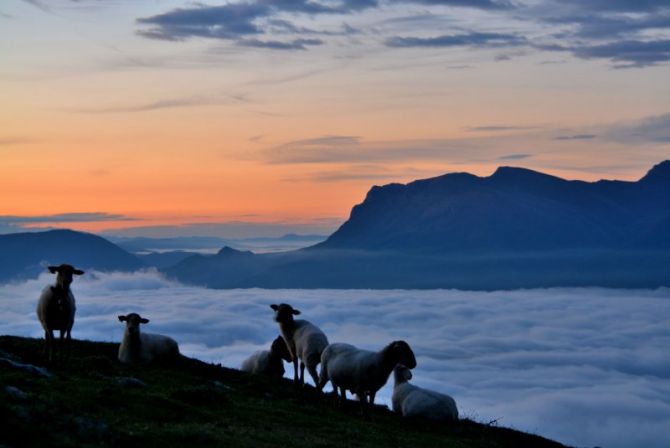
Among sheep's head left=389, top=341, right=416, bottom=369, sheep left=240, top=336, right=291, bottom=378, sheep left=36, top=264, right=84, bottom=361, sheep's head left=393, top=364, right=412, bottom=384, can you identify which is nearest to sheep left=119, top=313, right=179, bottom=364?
sheep left=36, top=264, right=84, bottom=361

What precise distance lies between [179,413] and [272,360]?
1596 centimetres

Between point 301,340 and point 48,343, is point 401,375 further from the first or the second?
point 48,343

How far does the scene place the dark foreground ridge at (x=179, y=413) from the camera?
1886 centimetres

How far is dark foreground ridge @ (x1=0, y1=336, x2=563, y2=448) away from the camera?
18.9 meters

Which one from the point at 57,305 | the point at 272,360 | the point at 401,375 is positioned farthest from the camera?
the point at 272,360

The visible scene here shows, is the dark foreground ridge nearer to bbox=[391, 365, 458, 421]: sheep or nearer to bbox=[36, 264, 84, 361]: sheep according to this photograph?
bbox=[391, 365, 458, 421]: sheep

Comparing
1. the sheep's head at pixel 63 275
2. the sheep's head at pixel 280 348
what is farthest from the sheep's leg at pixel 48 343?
the sheep's head at pixel 280 348

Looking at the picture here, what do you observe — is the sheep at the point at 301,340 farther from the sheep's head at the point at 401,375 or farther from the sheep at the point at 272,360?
the sheep's head at the point at 401,375

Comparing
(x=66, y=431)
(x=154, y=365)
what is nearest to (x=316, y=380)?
(x=154, y=365)

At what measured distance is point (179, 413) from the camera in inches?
947

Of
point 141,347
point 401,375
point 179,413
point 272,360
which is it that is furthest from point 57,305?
point 401,375

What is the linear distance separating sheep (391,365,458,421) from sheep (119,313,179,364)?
924 centimetres

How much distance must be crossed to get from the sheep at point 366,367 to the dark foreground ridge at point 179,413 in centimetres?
89

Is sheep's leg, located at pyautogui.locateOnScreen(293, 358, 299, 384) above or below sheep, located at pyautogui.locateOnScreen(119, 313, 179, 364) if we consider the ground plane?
below
